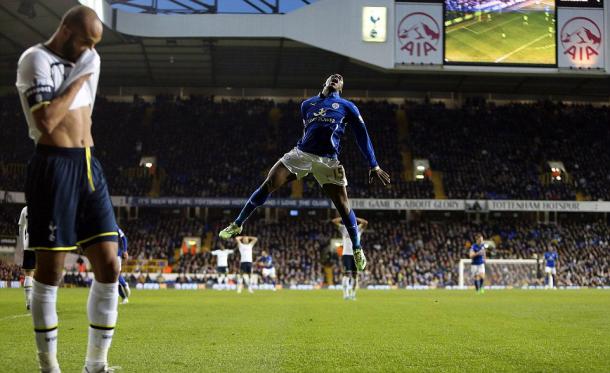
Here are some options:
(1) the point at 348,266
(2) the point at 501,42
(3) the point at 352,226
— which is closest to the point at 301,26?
(2) the point at 501,42

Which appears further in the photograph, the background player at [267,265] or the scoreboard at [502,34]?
the scoreboard at [502,34]

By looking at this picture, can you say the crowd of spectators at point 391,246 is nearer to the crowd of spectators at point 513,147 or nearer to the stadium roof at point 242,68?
the crowd of spectators at point 513,147

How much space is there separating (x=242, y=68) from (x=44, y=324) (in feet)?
153

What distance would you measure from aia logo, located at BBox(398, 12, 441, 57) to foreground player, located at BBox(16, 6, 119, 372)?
35.7 meters

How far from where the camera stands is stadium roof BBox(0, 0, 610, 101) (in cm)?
4256

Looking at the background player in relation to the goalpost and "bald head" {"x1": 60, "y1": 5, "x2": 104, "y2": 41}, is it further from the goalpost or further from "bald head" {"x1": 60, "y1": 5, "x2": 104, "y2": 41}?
"bald head" {"x1": 60, "y1": 5, "x2": 104, "y2": 41}

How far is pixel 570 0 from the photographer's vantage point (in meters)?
40.2

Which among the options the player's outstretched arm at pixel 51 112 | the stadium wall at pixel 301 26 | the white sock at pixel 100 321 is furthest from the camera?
the stadium wall at pixel 301 26

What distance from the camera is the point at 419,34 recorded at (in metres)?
39.6

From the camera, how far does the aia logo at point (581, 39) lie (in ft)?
130

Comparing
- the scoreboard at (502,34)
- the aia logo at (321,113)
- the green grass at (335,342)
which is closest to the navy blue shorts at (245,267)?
the green grass at (335,342)

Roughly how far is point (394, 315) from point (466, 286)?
29103 millimetres

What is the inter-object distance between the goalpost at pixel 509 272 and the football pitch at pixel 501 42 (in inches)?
440

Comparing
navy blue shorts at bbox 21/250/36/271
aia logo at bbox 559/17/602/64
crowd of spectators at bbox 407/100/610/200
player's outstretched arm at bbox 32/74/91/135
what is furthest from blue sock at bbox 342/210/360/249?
crowd of spectators at bbox 407/100/610/200
